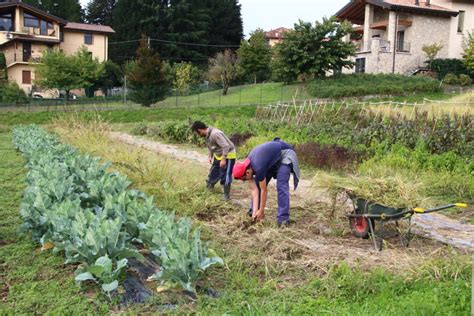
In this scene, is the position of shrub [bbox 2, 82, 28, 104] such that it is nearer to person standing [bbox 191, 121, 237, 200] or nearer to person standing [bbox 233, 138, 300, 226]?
person standing [bbox 191, 121, 237, 200]

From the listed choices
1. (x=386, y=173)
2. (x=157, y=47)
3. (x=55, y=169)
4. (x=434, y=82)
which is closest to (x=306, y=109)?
(x=386, y=173)

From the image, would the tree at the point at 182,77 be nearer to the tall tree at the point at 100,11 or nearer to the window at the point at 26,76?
the window at the point at 26,76

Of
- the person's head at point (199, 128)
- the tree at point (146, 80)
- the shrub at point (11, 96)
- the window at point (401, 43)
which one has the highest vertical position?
the window at point (401, 43)

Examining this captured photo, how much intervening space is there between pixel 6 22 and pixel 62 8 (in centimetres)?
1692

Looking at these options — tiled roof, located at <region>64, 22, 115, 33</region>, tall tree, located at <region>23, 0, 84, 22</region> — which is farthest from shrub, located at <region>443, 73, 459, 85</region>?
tall tree, located at <region>23, 0, 84, 22</region>

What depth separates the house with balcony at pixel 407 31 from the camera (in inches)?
1419

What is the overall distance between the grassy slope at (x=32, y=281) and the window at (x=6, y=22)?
137ft

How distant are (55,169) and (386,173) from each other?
4417mm

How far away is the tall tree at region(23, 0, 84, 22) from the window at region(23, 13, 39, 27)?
14308mm

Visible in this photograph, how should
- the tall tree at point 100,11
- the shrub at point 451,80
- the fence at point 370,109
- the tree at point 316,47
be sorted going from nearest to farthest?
1. the fence at point 370,109
2. the tree at point 316,47
3. the shrub at point 451,80
4. the tall tree at point 100,11

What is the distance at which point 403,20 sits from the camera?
36.8m

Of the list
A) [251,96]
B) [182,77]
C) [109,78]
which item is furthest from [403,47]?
[109,78]

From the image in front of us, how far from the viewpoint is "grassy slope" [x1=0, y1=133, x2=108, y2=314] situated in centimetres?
394

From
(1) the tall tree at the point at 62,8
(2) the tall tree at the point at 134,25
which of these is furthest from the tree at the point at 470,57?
(1) the tall tree at the point at 62,8
